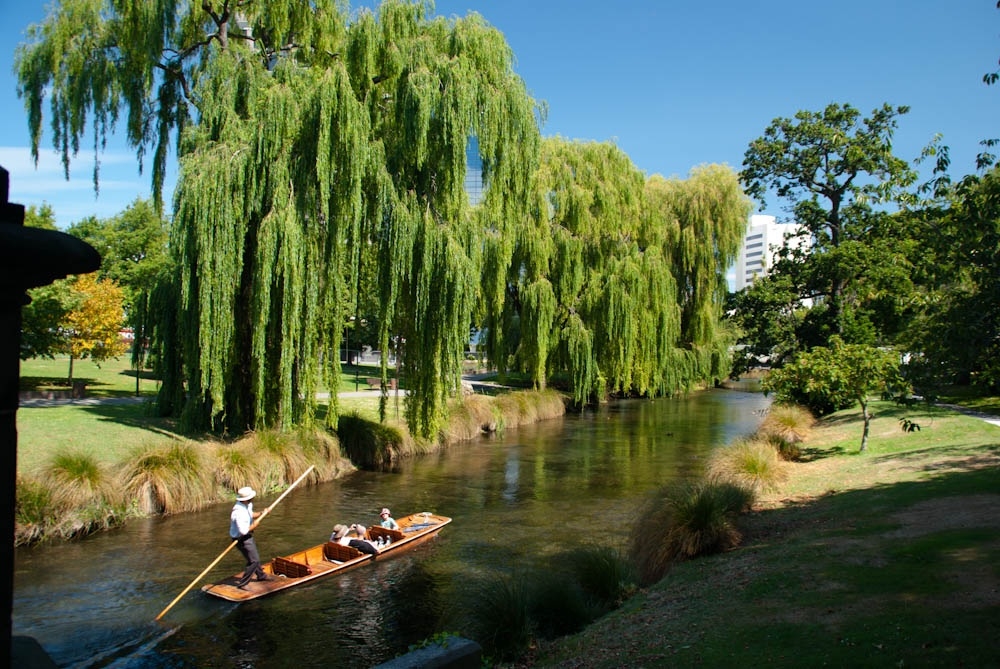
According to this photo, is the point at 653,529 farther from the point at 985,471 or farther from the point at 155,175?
the point at 155,175

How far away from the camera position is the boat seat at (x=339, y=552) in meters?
12.0

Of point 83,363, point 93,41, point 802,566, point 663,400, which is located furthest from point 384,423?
point 83,363

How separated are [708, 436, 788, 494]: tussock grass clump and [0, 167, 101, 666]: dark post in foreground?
1214 centimetres

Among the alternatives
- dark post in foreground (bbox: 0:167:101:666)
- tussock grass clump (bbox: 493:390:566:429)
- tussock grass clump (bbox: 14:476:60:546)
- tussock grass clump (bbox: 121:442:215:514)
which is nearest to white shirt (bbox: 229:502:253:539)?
tussock grass clump (bbox: 14:476:60:546)

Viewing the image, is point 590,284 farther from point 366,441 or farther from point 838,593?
point 838,593

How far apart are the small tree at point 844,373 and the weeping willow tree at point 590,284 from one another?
13683 millimetres

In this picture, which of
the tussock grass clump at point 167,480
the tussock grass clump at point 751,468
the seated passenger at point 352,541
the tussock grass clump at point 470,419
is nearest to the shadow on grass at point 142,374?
the tussock grass clump at point 470,419

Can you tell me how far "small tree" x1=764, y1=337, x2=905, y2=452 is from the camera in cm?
1627

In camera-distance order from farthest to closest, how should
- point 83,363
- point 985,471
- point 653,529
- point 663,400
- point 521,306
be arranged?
1. point 83,363
2. point 663,400
3. point 521,306
4. point 985,471
5. point 653,529

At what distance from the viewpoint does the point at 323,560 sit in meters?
11.9

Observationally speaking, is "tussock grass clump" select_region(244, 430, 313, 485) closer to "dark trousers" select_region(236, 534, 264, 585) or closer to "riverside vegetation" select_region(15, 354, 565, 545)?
"riverside vegetation" select_region(15, 354, 565, 545)

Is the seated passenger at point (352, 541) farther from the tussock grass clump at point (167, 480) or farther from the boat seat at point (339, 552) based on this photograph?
the tussock grass clump at point (167, 480)

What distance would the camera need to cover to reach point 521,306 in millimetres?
31156

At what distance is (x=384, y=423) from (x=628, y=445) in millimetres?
8323
